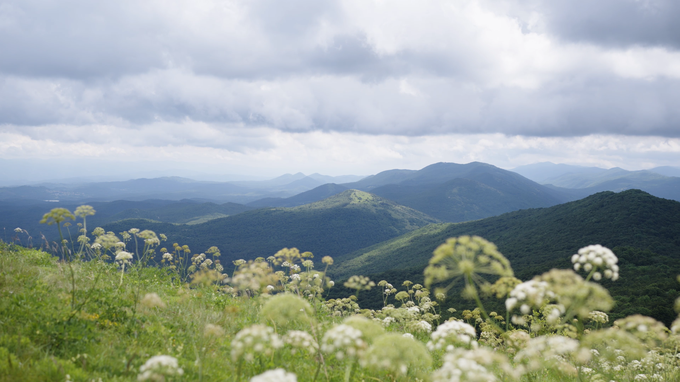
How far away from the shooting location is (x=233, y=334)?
6.43m

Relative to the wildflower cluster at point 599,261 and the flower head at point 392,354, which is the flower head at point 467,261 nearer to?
the flower head at point 392,354

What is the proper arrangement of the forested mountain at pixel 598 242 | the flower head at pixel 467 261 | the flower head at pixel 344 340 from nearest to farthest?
the flower head at pixel 344 340 → the flower head at pixel 467 261 → the forested mountain at pixel 598 242

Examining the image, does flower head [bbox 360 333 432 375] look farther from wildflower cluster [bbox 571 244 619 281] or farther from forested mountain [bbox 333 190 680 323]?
forested mountain [bbox 333 190 680 323]

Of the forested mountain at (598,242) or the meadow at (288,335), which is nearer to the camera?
the meadow at (288,335)

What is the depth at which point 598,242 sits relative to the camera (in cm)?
10156

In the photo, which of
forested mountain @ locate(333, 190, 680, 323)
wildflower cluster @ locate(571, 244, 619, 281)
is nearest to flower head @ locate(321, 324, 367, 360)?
wildflower cluster @ locate(571, 244, 619, 281)

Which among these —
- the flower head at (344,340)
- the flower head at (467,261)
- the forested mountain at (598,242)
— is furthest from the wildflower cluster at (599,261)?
the forested mountain at (598,242)

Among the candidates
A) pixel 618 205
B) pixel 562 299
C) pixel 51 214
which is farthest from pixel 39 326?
pixel 618 205

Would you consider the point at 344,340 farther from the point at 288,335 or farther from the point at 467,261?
the point at 288,335

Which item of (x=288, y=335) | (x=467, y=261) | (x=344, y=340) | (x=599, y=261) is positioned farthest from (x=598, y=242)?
(x=344, y=340)

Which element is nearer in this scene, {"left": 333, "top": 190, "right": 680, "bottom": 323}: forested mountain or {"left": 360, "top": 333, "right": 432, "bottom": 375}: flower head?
{"left": 360, "top": 333, "right": 432, "bottom": 375}: flower head

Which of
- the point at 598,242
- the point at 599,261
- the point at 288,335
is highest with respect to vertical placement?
the point at 599,261

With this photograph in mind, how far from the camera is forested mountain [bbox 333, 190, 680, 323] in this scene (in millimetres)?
48906

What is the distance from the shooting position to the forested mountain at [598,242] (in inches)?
1925
